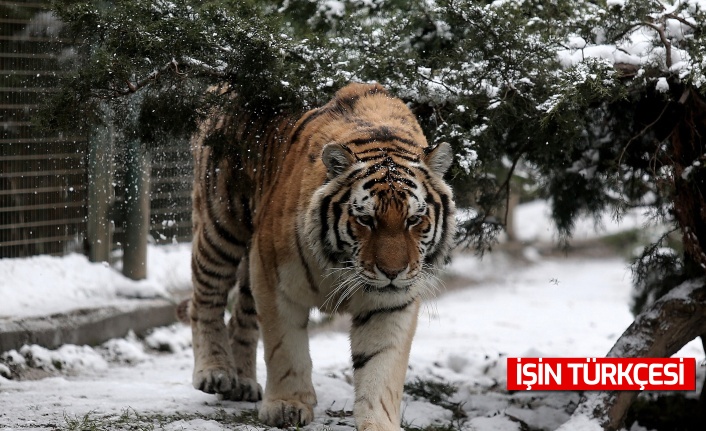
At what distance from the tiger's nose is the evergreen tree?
0.88m

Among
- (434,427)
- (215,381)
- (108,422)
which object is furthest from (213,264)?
(434,427)

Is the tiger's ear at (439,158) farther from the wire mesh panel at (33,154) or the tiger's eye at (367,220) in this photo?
the wire mesh panel at (33,154)

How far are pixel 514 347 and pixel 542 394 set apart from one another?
221 cm

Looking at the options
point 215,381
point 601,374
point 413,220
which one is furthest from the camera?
point 215,381

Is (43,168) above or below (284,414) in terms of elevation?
above

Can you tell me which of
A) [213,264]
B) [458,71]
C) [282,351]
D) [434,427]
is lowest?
[434,427]

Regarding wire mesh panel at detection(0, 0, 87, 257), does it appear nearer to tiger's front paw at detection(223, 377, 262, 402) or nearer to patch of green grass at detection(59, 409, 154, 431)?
patch of green grass at detection(59, 409, 154, 431)

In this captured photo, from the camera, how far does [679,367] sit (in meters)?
5.57

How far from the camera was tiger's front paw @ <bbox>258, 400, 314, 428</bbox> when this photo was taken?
4.19 metres

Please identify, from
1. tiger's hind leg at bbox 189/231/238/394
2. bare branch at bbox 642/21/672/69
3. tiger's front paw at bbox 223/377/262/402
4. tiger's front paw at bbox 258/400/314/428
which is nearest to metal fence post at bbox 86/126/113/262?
tiger's hind leg at bbox 189/231/238/394

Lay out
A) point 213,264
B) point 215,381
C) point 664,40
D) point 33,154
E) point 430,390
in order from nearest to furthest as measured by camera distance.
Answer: point 664,40, point 215,381, point 213,264, point 33,154, point 430,390

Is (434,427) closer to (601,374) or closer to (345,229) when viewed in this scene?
(601,374)

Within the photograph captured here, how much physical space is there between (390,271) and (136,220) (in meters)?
3.93

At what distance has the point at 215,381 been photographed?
16.4 feet
